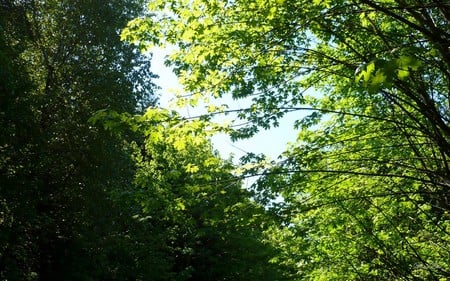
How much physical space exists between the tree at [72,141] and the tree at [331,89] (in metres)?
8.27

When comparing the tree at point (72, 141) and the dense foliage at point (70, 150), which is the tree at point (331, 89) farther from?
the tree at point (72, 141)

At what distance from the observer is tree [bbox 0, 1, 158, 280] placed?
14.3 m

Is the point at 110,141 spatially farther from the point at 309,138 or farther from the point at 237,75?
the point at 237,75

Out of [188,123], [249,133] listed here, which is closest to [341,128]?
[249,133]

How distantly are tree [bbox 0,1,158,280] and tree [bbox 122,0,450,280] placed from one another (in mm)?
8267

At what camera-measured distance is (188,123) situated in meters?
5.10

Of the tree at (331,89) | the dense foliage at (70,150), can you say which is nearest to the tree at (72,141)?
the dense foliage at (70,150)

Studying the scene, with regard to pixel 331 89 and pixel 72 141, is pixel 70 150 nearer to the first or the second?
pixel 72 141

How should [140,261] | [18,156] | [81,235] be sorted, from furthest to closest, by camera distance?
[140,261], [81,235], [18,156]

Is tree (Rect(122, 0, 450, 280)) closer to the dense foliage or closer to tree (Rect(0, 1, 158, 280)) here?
the dense foliage

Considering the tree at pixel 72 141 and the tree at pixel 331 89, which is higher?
the tree at pixel 72 141

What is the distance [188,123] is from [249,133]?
1.11 meters

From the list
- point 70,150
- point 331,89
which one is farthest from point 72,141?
point 331,89

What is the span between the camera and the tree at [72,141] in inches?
563
